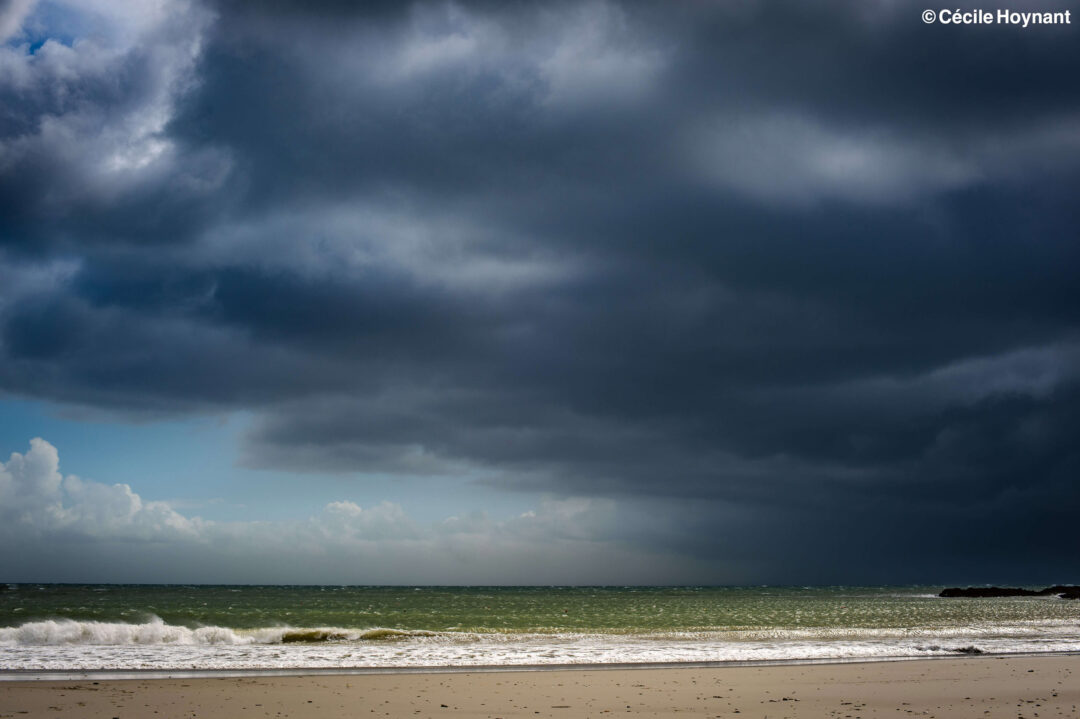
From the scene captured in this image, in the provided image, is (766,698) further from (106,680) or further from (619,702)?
(106,680)

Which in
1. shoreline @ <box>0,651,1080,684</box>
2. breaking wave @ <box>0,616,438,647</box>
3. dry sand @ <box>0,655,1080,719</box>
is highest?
dry sand @ <box>0,655,1080,719</box>

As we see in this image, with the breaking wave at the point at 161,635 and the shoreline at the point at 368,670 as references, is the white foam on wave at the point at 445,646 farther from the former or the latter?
the shoreline at the point at 368,670

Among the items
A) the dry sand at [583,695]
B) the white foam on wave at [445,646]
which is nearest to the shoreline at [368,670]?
the dry sand at [583,695]

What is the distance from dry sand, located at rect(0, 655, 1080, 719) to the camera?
1588 centimetres

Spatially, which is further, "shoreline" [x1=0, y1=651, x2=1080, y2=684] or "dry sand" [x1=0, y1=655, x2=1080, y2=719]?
"shoreline" [x1=0, y1=651, x2=1080, y2=684]

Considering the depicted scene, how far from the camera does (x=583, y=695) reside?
17.7m

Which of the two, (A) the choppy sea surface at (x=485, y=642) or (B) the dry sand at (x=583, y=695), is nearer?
(B) the dry sand at (x=583, y=695)

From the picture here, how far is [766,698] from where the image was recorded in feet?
57.7

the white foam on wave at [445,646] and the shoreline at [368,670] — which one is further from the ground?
the shoreline at [368,670]

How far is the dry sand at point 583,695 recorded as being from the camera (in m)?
15.9

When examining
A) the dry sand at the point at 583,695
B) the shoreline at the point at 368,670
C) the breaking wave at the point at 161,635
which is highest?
the dry sand at the point at 583,695

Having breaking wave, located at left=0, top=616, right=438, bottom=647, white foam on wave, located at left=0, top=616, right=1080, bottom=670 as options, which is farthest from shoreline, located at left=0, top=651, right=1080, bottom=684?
breaking wave, located at left=0, top=616, right=438, bottom=647

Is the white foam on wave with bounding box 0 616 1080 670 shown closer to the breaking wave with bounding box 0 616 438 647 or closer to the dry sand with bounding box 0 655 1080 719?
the breaking wave with bounding box 0 616 438 647

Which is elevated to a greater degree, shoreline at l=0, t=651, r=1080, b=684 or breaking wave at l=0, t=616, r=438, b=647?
shoreline at l=0, t=651, r=1080, b=684
